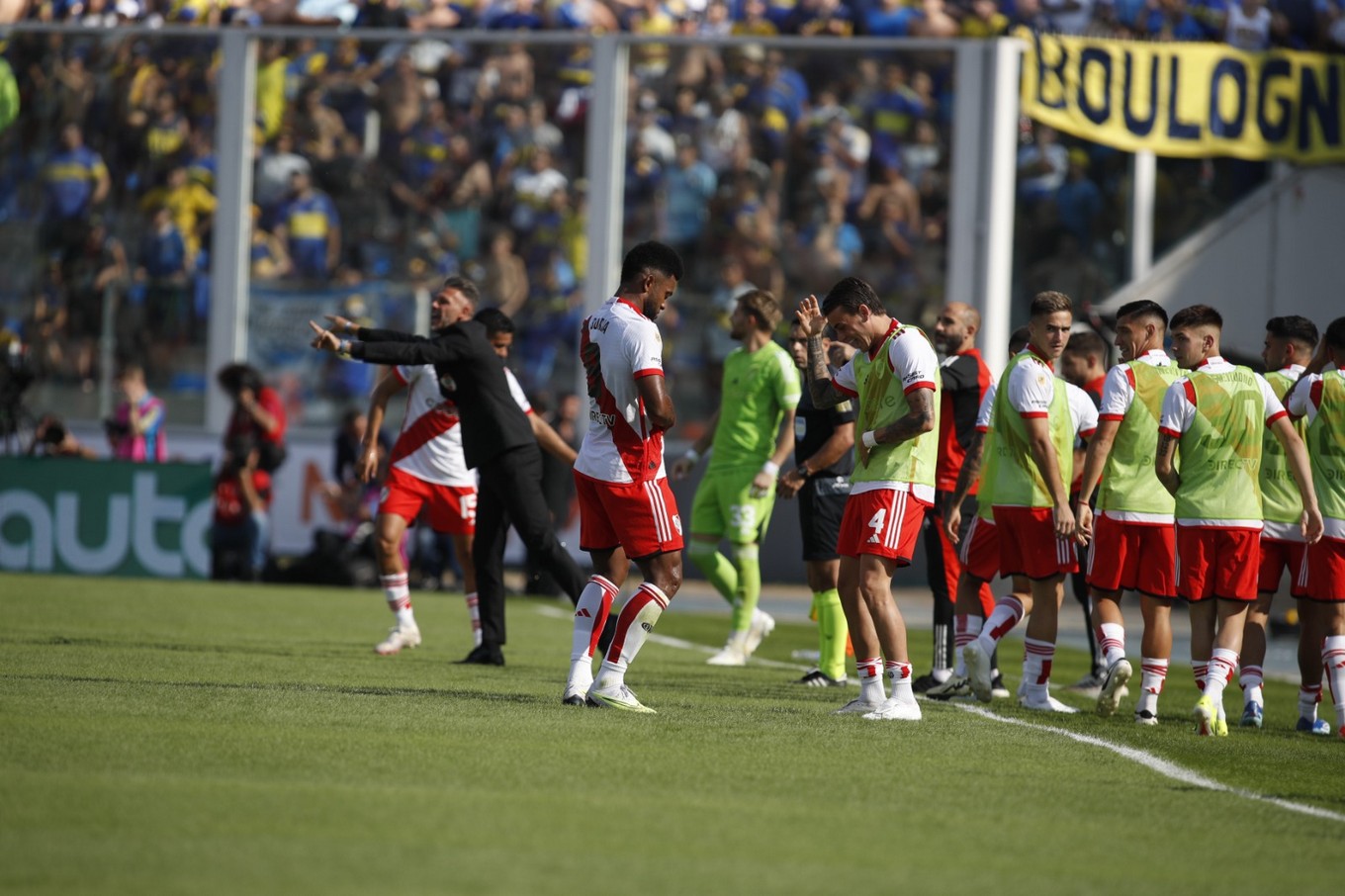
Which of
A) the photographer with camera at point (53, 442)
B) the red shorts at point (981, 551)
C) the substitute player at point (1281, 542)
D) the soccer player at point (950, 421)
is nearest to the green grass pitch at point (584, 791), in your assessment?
the substitute player at point (1281, 542)

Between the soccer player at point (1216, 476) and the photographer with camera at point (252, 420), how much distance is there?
40.7ft

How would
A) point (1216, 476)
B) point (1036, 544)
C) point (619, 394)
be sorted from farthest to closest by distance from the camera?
1. point (1036, 544)
2. point (1216, 476)
3. point (619, 394)

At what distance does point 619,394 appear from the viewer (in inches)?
331

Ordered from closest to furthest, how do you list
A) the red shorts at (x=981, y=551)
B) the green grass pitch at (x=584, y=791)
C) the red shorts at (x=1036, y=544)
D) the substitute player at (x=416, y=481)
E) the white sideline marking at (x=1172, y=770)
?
the green grass pitch at (x=584, y=791) < the white sideline marking at (x=1172, y=770) < the red shorts at (x=1036, y=544) < the red shorts at (x=981, y=551) < the substitute player at (x=416, y=481)

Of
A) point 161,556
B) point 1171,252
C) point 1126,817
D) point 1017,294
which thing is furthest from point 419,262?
point 1126,817

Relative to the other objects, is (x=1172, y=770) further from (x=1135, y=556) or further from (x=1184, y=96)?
(x=1184, y=96)

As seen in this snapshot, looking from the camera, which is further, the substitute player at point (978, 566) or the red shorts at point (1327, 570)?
the substitute player at point (978, 566)

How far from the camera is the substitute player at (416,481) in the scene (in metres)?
12.0

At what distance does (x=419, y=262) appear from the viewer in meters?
23.2

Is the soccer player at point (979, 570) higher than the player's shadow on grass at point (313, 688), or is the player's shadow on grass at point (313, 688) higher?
the soccer player at point (979, 570)

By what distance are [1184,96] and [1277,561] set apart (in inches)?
512

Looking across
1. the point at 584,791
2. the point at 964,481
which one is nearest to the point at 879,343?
the point at 964,481

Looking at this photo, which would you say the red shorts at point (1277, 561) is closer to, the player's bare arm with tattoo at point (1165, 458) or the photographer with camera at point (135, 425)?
the player's bare arm with tattoo at point (1165, 458)

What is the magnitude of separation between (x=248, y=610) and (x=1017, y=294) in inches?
417
